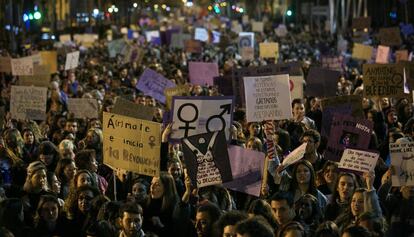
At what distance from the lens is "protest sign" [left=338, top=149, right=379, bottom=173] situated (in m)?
9.34

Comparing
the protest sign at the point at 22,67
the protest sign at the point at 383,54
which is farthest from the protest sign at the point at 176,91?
the protest sign at the point at 383,54

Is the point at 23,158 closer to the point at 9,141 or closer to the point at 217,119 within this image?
the point at 9,141

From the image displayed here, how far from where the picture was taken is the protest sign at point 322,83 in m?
17.3

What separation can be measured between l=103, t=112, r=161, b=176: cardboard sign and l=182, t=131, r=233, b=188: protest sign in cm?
36

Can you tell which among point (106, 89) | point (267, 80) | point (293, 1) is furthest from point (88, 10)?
point (267, 80)

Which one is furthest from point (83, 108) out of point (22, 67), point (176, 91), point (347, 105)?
point (22, 67)

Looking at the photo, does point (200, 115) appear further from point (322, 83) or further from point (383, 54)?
point (383, 54)

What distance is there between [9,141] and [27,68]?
8713mm

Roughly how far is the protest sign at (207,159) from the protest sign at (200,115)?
1486mm

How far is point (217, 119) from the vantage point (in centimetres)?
1066

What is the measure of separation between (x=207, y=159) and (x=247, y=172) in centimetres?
43

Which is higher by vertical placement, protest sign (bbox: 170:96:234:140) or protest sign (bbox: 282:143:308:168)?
protest sign (bbox: 170:96:234:140)

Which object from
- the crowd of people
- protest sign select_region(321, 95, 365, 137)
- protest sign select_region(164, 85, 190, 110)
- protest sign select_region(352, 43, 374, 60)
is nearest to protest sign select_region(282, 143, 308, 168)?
the crowd of people

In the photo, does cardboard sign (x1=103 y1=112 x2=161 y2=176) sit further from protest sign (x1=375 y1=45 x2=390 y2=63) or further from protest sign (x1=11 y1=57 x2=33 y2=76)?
protest sign (x1=375 y1=45 x2=390 y2=63)
